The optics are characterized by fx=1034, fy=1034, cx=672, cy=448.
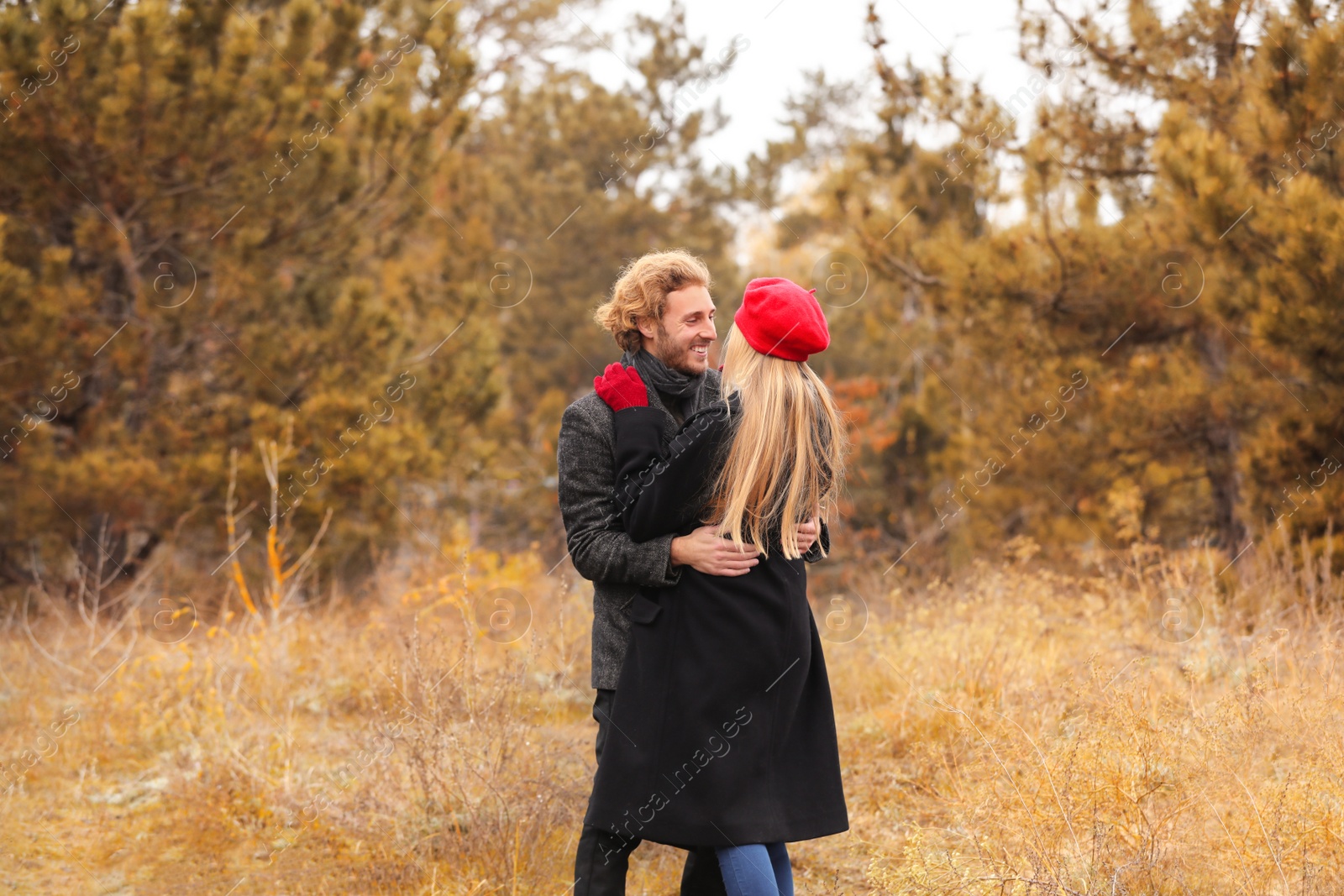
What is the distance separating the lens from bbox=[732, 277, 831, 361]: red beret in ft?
7.10

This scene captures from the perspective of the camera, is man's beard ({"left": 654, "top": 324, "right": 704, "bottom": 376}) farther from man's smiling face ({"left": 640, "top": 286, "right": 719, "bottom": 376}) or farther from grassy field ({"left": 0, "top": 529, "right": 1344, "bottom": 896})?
grassy field ({"left": 0, "top": 529, "right": 1344, "bottom": 896})

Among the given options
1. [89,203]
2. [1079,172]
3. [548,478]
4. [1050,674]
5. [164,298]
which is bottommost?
[1050,674]

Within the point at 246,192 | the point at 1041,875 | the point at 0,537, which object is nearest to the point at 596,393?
the point at 1041,875

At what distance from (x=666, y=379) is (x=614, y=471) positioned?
0.24m

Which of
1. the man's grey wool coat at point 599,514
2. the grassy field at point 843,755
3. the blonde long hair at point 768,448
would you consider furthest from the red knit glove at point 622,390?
the grassy field at point 843,755

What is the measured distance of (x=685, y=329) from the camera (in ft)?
7.57

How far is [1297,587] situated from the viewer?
523cm

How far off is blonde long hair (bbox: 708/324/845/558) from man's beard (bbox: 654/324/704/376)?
0.12 m

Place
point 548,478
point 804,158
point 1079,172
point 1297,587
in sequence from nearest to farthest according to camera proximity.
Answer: point 1297,587
point 1079,172
point 548,478
point 804,158

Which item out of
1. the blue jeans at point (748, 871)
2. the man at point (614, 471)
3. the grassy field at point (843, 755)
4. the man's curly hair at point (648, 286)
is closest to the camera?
the blue jeans at point (748, 871)

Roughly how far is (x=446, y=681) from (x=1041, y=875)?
1960 mm

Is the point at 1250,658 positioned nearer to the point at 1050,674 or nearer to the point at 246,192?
the point at 1050,674

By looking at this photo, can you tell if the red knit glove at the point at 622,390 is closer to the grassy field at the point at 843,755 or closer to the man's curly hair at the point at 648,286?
the man's curly hair at the point at 648,286

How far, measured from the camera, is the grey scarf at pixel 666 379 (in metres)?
2.33
